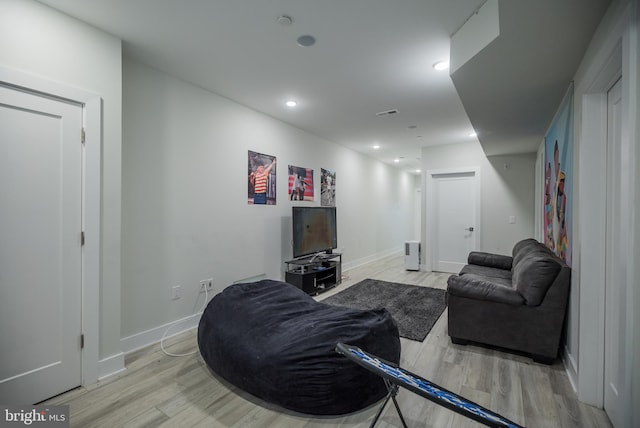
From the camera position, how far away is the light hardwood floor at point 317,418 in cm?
171

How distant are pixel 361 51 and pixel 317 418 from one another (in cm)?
277

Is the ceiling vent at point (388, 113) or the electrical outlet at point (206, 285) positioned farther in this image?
the ceiling vent at point (388, 113)

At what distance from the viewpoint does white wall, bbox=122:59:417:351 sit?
2617mm

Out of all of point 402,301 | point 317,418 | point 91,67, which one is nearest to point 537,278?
point 402,301

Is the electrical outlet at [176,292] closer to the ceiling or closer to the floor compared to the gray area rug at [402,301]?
closer to the ceiling

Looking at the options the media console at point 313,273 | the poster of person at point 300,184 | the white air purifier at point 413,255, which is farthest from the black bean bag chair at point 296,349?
the white air purifier at point 413,255

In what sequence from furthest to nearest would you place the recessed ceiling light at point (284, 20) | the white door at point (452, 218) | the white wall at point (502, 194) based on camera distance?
the white door at point (452, 218)
the white wall at point (502, 194)
the recessed ceiling light at point (284, 20)

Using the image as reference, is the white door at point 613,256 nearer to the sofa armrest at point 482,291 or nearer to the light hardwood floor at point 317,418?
the light hardwood floor at point 317,418

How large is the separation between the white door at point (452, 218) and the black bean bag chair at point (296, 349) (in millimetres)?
4204

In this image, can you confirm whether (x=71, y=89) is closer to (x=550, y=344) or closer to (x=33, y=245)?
(x=33, y=245)

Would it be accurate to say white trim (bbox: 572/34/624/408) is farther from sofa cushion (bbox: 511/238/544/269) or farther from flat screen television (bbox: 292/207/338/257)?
flat screen television (bbox: 292/207/338/257)

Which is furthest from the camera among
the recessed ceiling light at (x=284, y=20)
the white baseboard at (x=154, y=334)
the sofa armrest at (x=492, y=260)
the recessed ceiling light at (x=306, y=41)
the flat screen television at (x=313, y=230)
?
the flat screen television at (x=313, y=230)

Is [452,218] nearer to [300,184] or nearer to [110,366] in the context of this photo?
[300,184]

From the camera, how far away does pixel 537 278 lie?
2350 millimetres
